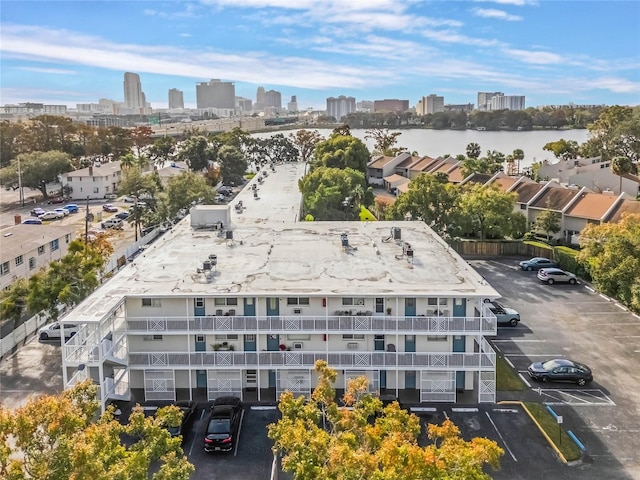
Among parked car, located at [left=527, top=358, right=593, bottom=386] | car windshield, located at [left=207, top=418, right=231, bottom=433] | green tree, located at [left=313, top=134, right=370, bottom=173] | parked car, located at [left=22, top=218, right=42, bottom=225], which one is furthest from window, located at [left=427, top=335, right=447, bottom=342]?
parked car, located at [left=22, top=218, right=42, bottom=225]

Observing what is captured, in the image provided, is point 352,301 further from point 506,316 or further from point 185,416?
point 506,316

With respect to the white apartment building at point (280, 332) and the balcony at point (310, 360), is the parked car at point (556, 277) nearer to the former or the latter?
the white apartment building at point (280, 332)

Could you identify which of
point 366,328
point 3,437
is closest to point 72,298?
point 366,328

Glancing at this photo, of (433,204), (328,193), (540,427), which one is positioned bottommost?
(540,427)

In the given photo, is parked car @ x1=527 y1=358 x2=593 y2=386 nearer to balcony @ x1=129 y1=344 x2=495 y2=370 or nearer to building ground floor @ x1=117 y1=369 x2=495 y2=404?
building ground floor @ x1=117 y1=369 x2=495 y2=404

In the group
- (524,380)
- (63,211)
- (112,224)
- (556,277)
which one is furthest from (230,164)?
(524,380)

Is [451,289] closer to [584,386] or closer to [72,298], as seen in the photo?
[584,386]

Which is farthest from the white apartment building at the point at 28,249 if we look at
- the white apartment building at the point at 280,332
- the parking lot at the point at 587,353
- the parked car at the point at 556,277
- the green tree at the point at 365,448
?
the parked car at the point at 556,277
